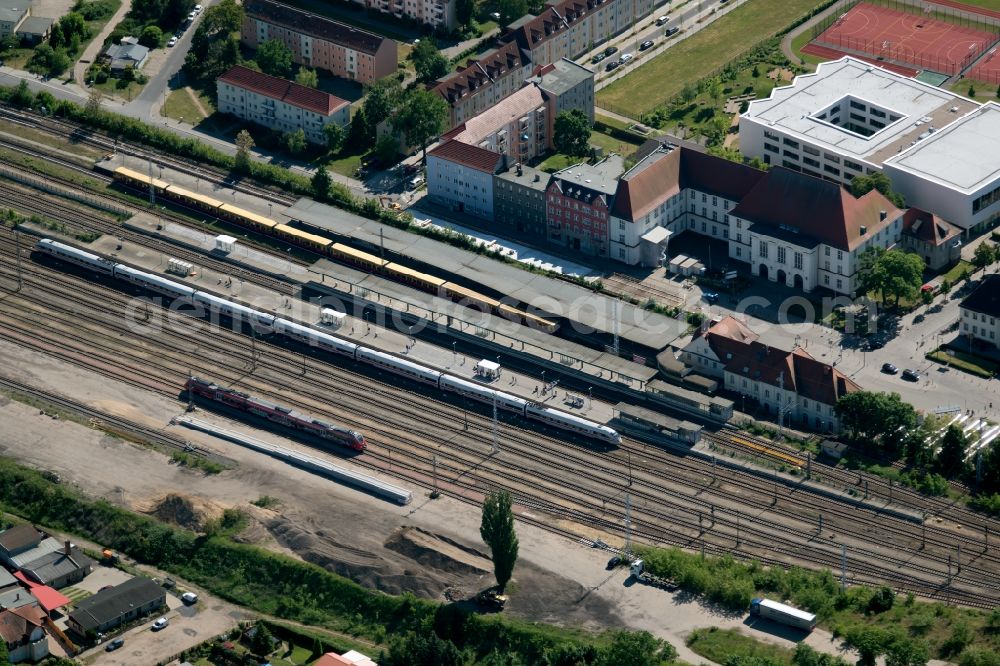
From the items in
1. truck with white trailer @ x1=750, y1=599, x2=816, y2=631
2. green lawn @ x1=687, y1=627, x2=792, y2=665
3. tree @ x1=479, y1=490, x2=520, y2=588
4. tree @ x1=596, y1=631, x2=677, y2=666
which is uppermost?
tree @ x1=479, y1=490, x2=520, y2=588

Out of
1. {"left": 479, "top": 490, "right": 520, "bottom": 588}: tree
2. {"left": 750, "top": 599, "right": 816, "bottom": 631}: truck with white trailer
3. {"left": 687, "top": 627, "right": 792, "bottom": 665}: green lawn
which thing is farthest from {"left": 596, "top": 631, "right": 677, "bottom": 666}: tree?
{"left": 479, "top": 490, "right": 520, "bottom": 588}: tree

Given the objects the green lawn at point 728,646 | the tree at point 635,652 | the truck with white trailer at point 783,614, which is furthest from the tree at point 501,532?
the truck with white trailer at point 783,614

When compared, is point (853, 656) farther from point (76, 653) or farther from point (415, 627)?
point (76, 653)

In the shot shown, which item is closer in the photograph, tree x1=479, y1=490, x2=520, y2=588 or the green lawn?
the green lawn

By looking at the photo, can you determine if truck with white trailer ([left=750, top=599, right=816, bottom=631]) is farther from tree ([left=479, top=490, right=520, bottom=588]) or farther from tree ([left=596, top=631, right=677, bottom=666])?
tree ([left=479, top=490, right=520, bottom=588])

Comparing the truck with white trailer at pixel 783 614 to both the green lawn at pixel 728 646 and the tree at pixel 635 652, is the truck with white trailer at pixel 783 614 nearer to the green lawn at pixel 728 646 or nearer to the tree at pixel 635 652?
the green lawn at pixel 728 646

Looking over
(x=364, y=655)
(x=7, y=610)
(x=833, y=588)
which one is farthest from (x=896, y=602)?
(x=7, y=610)
